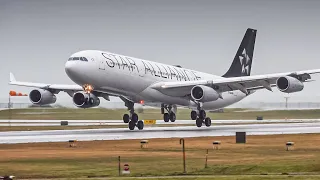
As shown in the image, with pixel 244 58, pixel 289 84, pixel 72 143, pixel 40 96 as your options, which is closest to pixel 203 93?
pixel 289 84

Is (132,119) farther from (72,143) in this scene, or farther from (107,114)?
(107,114)

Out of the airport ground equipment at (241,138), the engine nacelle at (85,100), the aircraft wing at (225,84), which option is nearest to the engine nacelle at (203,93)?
the aircraft wing at (225,84)

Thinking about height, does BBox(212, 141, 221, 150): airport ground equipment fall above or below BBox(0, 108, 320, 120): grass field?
below

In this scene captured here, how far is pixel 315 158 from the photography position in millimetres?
41500

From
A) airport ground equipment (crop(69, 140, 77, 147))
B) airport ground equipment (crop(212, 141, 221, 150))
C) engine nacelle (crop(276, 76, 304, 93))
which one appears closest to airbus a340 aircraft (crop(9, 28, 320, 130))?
engine nacelle (crop(276, 76, 304, 93))

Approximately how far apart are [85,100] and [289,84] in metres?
19.0

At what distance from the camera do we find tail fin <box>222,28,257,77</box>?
92.7m

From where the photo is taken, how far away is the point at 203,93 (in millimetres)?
74375

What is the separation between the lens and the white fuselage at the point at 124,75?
68312 mm

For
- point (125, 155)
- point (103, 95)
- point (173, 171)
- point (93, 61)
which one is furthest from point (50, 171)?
point (103, 95)

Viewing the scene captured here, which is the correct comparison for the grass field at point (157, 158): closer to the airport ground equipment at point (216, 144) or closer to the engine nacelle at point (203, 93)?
the airport ground equipment at point (216, 144)

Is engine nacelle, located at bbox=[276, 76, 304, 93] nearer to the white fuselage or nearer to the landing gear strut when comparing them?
the white fuselage

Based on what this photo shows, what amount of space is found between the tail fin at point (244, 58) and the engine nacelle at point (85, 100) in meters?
24.5

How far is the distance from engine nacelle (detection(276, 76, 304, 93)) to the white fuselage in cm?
1166
